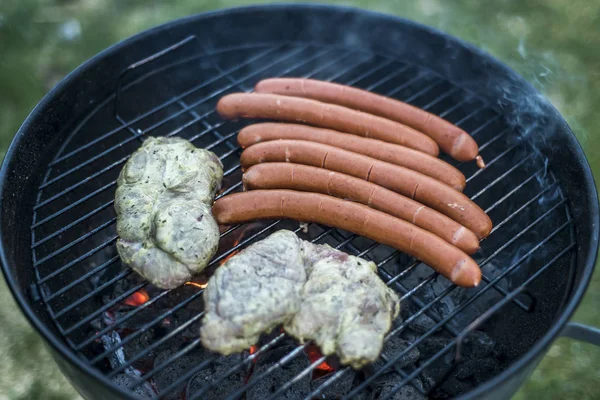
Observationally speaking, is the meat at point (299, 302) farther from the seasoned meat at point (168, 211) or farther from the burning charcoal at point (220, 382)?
the burning charcoal at point (220, 382)

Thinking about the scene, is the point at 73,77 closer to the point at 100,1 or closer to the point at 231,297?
the point at 231,297

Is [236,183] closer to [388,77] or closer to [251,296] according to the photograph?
[388,77]

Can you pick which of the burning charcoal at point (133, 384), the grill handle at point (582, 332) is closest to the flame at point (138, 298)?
the burning charcoal at point (133, 384)

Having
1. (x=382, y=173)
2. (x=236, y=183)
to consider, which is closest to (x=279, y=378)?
(x=382, y=173)

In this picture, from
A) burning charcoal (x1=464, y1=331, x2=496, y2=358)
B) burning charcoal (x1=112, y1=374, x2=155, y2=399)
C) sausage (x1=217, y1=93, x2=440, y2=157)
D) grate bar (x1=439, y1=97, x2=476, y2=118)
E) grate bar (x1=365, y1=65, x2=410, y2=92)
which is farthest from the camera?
grate bar (x1=365, y1=65, x2=410, y2=92)

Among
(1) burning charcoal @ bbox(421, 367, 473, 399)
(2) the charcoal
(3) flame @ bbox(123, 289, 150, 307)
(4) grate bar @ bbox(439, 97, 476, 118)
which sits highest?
(3) flame @ bbox(123, 289, 150, 307)

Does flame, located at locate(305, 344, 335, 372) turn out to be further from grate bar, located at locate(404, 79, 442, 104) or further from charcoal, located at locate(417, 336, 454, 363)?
grate bar, located at locate(404, 79, 442, 104)

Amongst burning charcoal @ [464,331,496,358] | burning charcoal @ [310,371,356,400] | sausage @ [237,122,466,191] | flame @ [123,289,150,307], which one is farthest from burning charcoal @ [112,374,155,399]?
burning charcoal @ [464,331,496,358]

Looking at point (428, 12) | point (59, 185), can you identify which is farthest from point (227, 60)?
point (428, 12)
